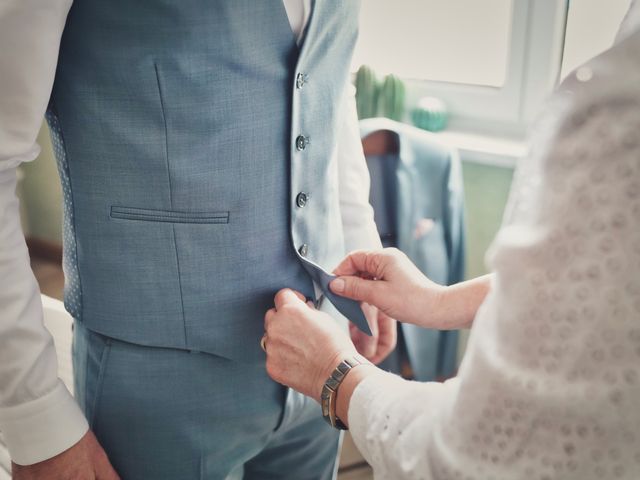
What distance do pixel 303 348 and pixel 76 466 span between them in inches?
12.6

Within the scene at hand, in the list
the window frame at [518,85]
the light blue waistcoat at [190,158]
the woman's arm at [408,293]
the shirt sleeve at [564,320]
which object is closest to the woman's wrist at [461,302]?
the woman's arm at [408,293]

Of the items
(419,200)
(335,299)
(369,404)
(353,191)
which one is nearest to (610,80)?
(369,404)

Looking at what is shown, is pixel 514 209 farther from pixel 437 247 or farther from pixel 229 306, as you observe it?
pixel 437 247

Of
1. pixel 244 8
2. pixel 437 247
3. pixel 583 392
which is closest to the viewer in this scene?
pixel 583 392

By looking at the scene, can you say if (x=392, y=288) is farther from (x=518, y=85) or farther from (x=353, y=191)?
(x=518, y=85)

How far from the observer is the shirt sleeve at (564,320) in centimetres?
52

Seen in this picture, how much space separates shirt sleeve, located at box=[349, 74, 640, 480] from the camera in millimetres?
523

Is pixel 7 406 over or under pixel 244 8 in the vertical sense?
under

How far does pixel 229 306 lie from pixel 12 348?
270 mm

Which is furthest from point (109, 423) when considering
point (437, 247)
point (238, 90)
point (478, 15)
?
point (478, 15)

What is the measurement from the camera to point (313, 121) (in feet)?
2.97

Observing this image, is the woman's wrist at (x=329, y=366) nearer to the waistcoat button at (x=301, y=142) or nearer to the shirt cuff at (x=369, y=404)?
the shirt cuff at (x=369, y=404)

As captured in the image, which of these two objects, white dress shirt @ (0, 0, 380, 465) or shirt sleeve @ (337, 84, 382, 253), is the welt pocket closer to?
white dress shirt @ (0, 0, 380, 465)

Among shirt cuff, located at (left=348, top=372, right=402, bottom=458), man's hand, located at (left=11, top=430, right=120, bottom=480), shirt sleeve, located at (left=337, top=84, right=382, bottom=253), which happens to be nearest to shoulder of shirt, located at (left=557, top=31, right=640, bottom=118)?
shirt cuff, located at (left=348, top=372, right=402, bottom=458)
